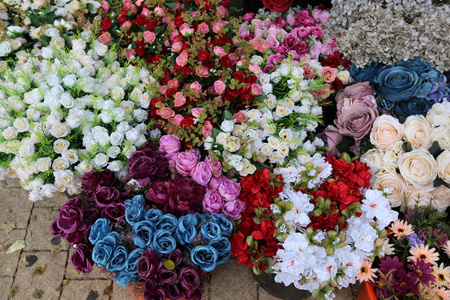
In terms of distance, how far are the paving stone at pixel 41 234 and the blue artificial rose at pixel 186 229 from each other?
1343 millimetres

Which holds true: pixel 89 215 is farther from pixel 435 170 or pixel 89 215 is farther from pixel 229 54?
pixel 435 170

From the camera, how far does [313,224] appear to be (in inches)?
64.0

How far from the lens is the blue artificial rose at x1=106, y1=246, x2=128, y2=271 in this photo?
1.57m

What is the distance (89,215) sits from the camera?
1.75 meters

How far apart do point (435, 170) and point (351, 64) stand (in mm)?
862

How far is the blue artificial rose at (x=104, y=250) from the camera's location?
1569 mm

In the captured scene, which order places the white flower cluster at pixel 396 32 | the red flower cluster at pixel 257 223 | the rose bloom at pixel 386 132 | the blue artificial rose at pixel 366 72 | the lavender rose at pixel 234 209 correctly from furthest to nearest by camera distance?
the blue artificial rose at pixel 366 72 < the white flower cluster at pixel 396 32 < the rose bloom at pixel 386 132 < the lavender rose at pixel 234 209 < the red flower cluster at pixel 257 223

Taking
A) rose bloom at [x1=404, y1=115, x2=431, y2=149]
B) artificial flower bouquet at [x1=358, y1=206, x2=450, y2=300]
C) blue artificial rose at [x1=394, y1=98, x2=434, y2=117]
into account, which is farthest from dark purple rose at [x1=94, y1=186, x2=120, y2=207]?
blue artificial rose at [x1=394, y1=98, x2=434, y2=117]

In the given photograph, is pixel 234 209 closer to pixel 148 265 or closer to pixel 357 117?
pixel 148 265

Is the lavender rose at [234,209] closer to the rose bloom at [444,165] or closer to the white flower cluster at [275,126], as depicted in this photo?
the white flower cluster at [275,126]

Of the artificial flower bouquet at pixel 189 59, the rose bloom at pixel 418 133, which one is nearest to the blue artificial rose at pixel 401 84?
the rose bloom at pixel 418 133

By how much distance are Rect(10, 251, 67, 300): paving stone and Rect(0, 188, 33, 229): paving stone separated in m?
0.29

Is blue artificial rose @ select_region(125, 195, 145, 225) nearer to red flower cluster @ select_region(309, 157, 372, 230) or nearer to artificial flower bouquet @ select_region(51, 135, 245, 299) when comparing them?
artificial flower bouquet @ select_region(51, 135, 245, 299)

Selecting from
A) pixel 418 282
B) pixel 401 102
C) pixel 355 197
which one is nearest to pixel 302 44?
pixel 401 102
